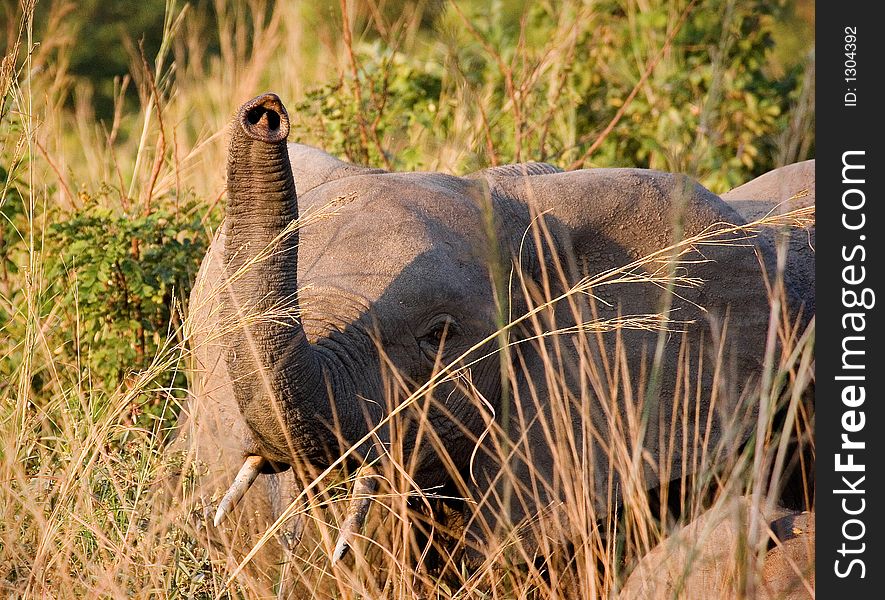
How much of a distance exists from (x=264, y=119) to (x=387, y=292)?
66 centimetres

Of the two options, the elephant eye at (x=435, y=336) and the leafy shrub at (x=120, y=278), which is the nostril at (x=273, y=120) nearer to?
the elephant eye at (x=435, y=336)

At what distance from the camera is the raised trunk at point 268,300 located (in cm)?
276

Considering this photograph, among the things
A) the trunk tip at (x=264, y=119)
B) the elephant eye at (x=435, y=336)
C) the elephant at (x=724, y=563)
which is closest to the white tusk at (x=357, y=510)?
the elephant eye at (x=435, y=336)

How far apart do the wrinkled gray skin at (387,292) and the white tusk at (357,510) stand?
0.22 feet

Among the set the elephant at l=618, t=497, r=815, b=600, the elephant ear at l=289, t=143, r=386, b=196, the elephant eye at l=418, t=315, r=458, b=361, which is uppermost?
the elephant ear at l=289, t=143, r=386, b=196

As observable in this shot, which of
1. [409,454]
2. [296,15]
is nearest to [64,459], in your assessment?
[409,454]

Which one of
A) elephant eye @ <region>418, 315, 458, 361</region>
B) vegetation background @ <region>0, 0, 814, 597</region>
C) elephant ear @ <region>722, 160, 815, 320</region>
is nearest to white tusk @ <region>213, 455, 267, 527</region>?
vegetation background @ <region>0, 0, 814, 597</region>

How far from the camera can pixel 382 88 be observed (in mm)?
6031

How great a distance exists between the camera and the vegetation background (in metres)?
3.12

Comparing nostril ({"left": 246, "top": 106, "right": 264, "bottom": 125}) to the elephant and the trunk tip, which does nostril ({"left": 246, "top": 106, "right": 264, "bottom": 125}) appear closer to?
the trunk tip
